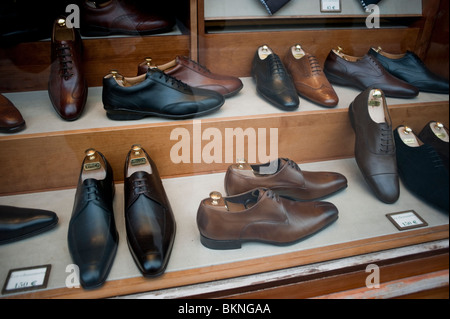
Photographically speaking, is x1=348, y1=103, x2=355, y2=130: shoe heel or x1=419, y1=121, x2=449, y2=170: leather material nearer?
x1=419, y1=121, x2=449, y2=170: leather material

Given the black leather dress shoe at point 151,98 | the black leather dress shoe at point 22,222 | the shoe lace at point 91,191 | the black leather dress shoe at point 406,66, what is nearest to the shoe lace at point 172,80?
the black leather dress shoe at point 151,98

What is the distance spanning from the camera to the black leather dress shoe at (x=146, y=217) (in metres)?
0.67

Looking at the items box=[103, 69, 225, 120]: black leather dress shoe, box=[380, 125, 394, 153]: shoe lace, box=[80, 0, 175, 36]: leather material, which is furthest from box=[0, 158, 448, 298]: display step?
box=[80, 0, 175, 36]: leather material

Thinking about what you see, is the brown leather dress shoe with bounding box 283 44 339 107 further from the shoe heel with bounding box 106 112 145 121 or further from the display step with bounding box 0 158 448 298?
the shoe heel with bounding box 106 112 145 121

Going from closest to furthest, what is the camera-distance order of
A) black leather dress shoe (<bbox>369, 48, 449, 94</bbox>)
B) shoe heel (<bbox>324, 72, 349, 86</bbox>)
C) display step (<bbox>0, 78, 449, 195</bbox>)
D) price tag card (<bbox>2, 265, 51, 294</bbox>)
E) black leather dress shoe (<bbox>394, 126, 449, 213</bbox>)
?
price tag card (<bbox>2, 265, 51, 294</bbox>) → black leather dress shoe (<bbox>394, 126, 449, 213</bbox>) → display step (<bbox>0, 78, 449, 195</bbox>) → black leather dress shoe (<bbox>369, 48, 449, 94</bbox>) → shoe heel (<bbox>324, 72, 349, 86</bbox>)

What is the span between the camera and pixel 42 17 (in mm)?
902

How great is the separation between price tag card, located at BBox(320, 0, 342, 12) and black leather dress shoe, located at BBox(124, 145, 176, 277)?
0.71m

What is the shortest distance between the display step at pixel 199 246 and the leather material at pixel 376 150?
0.03m

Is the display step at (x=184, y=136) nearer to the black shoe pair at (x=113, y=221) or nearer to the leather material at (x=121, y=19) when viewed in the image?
the black shoe pair at (x=113, y=221)

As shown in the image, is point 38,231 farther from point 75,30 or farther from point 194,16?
point 194,16

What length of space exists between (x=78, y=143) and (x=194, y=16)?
50cm

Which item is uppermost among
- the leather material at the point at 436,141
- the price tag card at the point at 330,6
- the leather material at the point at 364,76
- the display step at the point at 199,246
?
the price tag card at the point at 330,6

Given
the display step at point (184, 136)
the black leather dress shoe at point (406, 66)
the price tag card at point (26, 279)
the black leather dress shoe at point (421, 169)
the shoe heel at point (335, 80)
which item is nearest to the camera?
the price tag card at point (26, 279)

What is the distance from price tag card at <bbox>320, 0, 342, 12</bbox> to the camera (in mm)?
1017
